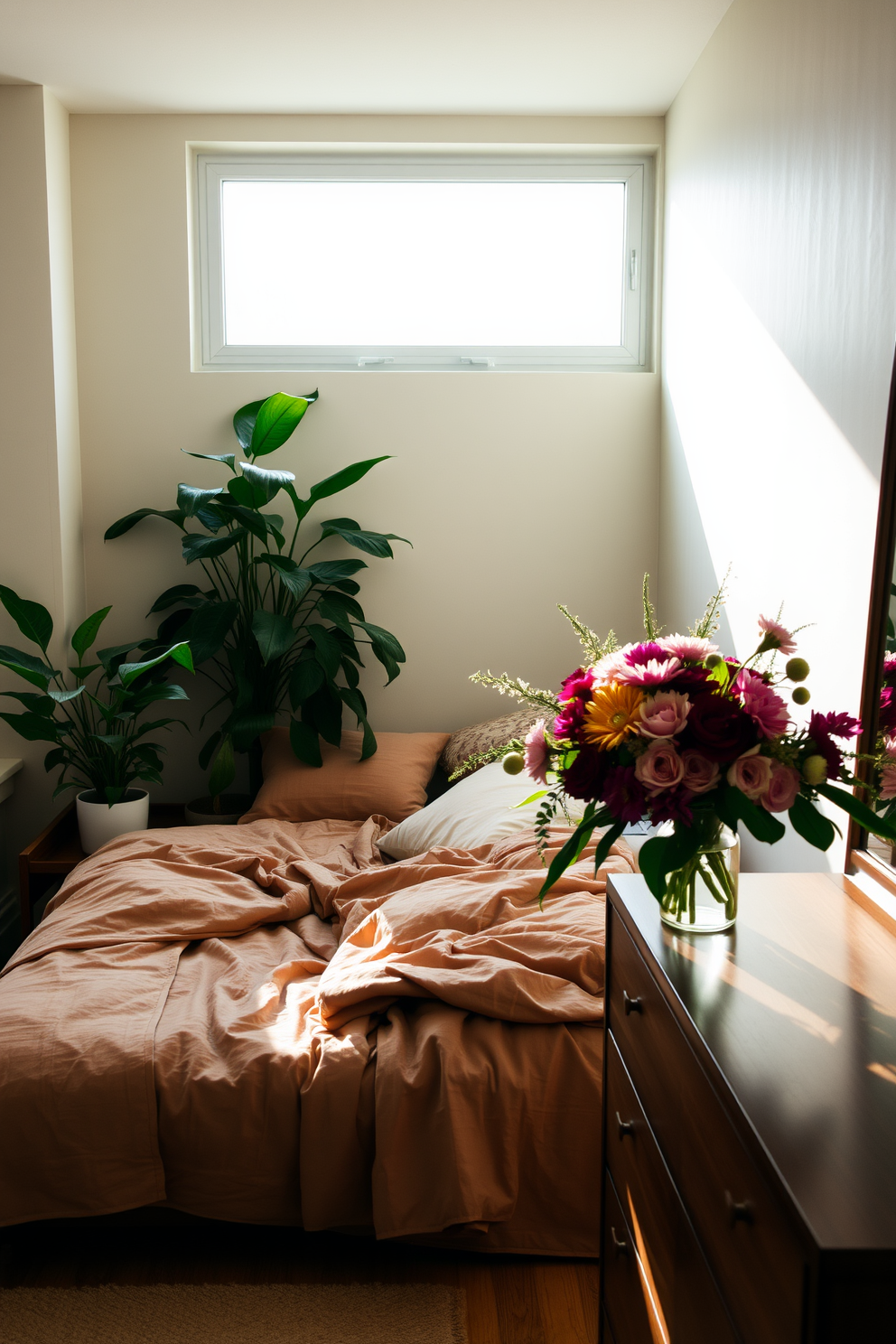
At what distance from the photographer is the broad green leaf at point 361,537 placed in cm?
333

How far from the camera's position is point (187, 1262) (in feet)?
6.47

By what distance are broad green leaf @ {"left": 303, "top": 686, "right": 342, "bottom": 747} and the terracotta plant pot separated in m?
0.40

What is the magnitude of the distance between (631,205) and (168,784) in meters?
2.63

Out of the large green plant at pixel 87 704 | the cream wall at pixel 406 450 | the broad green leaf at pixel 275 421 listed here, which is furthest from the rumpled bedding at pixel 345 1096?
the broad green leaf at pixel 275 421

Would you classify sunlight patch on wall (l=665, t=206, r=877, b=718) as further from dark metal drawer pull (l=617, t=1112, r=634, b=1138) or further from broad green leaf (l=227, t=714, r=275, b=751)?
broad green leaf (l=227, t=714, r=275, b=751)

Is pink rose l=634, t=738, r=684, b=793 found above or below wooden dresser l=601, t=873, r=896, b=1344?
above

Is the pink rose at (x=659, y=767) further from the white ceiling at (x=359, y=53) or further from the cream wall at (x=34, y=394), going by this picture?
the cream wall at (x=34, y=394)

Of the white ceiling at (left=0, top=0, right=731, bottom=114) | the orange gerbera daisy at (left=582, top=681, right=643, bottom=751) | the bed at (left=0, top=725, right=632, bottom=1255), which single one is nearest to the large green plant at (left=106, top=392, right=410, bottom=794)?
the white ceiling at (left=0, top=0, right=731, bottom=114)

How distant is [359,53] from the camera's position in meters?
2.93

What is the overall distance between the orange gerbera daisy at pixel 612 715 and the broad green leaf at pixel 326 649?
6.64ft

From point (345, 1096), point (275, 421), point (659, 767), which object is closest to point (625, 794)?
point (659, 767)

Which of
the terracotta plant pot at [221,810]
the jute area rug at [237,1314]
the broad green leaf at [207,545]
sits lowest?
the jute area rug at [237,1314]

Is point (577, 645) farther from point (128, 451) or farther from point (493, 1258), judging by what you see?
point (493, 1258)

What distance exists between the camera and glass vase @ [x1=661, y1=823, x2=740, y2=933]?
1.34 meters
